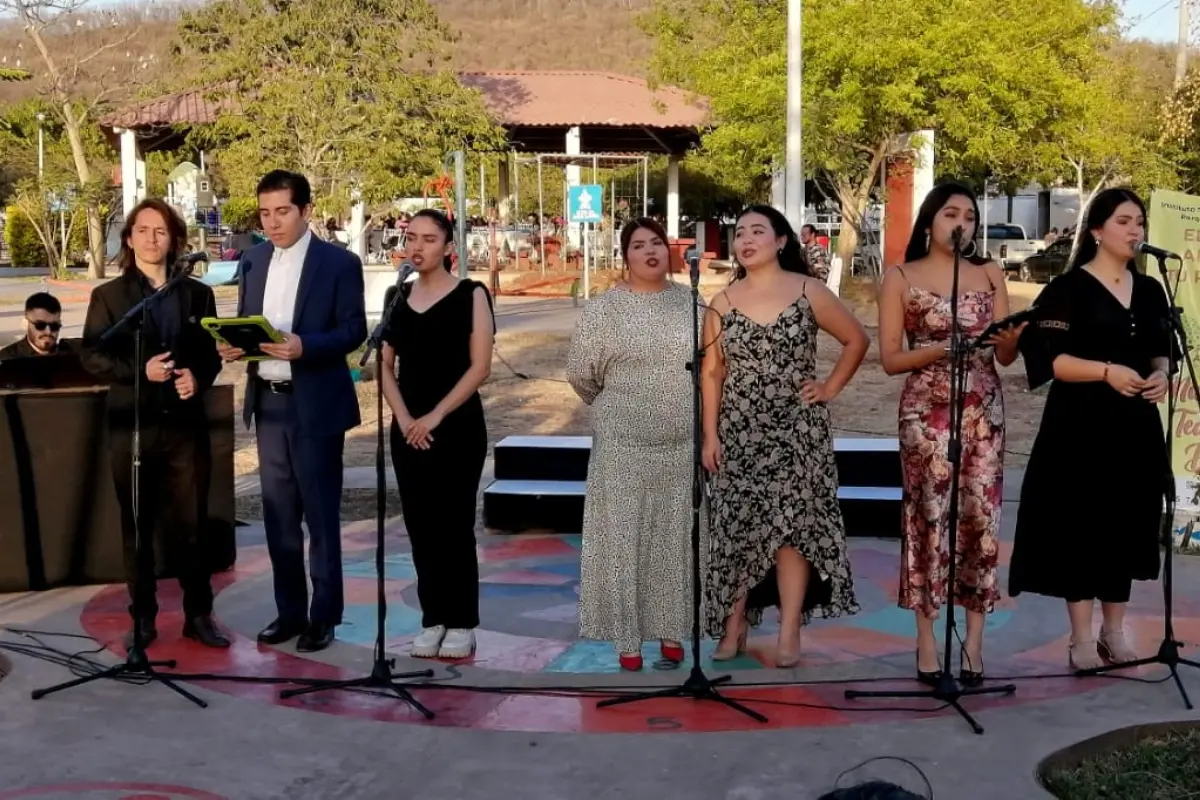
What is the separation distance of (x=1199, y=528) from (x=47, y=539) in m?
5.98

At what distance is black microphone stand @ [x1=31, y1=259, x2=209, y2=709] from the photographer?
550 cm

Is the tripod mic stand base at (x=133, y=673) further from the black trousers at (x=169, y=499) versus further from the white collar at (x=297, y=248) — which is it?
the white collar at (x=297, y=248)

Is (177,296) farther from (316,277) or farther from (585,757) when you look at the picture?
(585,757)

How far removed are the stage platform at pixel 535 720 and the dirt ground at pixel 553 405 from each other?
4477 millimetres

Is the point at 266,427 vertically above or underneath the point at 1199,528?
above

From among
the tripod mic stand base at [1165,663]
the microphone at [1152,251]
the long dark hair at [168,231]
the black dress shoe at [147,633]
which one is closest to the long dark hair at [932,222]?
the microphone at [1152,251]

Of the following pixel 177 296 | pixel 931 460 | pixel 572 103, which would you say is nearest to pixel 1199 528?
pixel 931 460

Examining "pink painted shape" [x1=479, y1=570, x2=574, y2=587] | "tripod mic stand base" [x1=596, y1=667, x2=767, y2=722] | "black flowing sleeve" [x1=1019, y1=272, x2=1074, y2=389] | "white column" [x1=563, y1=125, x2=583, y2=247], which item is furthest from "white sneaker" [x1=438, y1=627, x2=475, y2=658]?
"white column" [x1=563, y1=125, x2=583, y2=247]

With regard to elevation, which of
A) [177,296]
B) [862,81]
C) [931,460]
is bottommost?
[931,460]

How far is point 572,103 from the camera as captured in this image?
39.9 meters

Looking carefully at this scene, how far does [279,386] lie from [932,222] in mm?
2668

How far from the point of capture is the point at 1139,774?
15.2ft

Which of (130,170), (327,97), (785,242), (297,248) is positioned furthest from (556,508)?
(130,170)

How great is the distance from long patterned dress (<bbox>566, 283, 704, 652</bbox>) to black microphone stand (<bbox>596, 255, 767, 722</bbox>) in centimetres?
12
